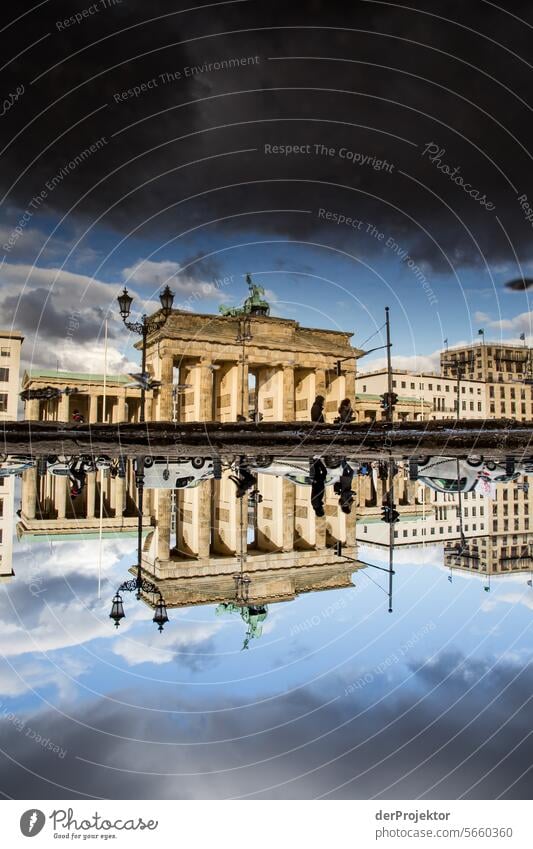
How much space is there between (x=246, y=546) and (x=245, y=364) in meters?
25.0

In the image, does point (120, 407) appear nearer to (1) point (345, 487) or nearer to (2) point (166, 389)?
(2) point (166, 389)

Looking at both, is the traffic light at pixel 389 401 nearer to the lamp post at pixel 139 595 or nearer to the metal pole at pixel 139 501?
the metal pole at pixel 139 501

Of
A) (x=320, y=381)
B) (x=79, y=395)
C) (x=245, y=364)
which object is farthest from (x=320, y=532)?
(x=79, y=395)

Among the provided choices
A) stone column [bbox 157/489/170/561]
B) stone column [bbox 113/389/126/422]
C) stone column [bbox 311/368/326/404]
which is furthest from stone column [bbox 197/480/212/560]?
stone column [bbox 311/368/326/404]

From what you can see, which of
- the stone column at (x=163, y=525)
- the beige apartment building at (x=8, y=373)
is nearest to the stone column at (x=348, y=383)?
the beige apartment building at (x=8, y=373)

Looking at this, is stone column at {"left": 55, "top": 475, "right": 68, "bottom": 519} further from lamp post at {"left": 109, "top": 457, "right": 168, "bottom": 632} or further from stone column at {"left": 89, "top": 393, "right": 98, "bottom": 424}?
stone column at {"left": 89, "top": 393, "right": 98, "bottom": 424}

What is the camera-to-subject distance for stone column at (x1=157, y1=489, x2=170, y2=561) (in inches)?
379

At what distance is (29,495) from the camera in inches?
589

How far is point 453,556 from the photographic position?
25.7 ft

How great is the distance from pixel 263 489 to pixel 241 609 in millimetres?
7891

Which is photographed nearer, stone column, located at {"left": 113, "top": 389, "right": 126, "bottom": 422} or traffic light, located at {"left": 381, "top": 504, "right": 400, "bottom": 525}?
traffic light, located at {"left": 381, "top": 504, "right": 400, "bottom": 525}

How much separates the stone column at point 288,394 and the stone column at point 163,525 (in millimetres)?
25328

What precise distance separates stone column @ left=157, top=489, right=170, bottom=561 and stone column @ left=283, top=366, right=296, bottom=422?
25328mm
